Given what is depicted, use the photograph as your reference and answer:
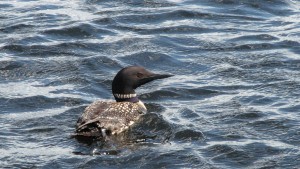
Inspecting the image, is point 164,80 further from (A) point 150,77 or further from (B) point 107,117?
(B) point 107,117

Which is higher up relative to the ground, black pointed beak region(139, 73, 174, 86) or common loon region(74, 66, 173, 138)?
black pointed beak region(139, 73, 174, 86)

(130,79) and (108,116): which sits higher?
(130,79)

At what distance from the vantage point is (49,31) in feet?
55.2

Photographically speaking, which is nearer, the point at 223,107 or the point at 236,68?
the point at 223,107

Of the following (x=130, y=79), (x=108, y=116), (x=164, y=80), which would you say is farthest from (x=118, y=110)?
(x=164, y=80)

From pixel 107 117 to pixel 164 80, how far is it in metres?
2.41

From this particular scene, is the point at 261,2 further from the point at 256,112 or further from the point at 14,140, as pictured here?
the point at 14,140

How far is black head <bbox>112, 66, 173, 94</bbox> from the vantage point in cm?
1322

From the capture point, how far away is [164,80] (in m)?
14.6

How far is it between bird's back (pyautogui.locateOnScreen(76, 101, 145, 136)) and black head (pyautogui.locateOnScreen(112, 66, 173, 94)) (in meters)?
0.26

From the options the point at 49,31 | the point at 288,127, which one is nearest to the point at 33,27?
the point at 49,31

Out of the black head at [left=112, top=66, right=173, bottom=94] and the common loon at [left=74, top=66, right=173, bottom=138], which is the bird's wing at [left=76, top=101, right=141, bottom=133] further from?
the black head at [left=112, top=66, right=173, bottom=94]

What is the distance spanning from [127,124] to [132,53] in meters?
3.23

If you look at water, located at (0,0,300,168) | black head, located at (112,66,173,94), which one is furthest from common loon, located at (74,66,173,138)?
water, located at (0,0,300,168)
